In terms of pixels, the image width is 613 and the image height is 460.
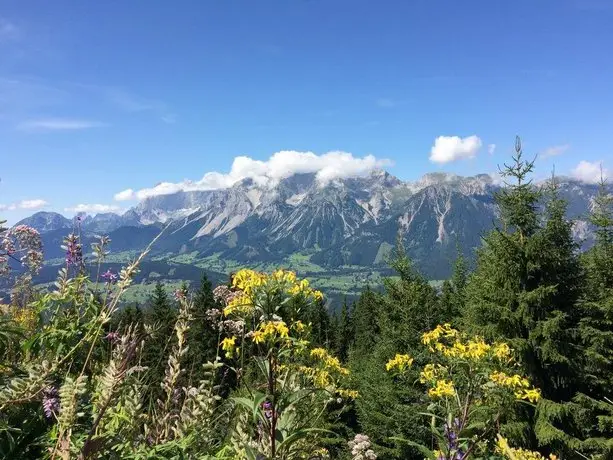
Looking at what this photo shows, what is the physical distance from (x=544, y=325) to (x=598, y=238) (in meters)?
5.08

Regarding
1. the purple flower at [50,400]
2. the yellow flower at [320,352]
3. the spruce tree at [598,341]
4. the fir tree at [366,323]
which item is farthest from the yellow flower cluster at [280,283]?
the fir tree at [366,323]

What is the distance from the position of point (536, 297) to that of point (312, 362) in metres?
13.5

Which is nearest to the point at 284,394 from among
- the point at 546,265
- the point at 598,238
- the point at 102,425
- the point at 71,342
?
the point at 102,425

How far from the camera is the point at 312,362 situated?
914 centimetres

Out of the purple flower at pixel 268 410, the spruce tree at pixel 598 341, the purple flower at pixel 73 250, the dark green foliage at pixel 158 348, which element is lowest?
the spruce tree at pixel 598 341

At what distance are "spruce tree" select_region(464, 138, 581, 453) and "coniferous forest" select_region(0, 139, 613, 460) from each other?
2.9 inches

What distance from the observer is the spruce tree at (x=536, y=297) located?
17625 millimetres

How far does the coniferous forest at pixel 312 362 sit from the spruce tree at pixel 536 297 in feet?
0.25

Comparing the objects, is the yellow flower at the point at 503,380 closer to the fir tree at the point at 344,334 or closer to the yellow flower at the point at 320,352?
the yellow flower at the point at 320,352

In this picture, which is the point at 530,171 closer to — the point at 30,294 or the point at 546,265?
the point at 546,265

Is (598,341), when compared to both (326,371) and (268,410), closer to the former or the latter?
(326,371)

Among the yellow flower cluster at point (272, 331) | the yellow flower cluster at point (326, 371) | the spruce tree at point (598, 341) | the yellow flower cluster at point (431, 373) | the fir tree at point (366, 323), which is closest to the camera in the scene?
the yellow flower cluster at point (272, 331)

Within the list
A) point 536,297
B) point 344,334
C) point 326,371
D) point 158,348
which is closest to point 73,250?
point 158,348

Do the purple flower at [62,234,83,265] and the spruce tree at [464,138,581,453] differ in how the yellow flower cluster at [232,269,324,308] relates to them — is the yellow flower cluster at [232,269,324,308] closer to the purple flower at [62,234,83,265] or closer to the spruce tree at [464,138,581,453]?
the purple flower at [62,234,83,265]
